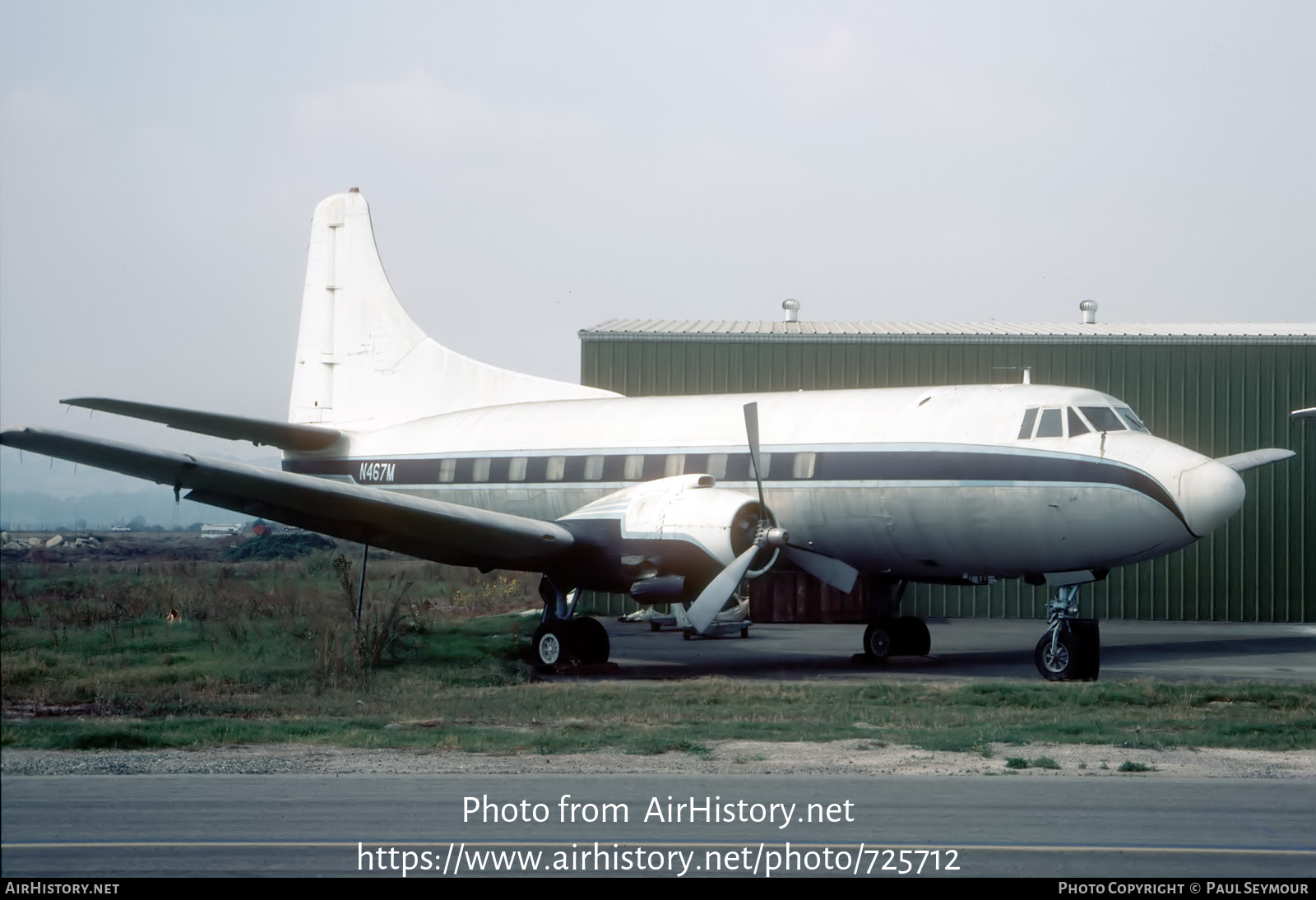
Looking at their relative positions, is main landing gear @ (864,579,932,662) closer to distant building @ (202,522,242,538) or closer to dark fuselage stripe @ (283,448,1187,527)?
dark fuselage stripe @ (283,448,1187,527)

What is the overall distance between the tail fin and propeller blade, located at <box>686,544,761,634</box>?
25.3 ft

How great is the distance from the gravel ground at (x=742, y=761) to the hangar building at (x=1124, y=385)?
54.1 ft

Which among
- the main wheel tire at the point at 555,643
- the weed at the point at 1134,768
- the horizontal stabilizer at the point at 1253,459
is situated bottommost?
the weed at the point at 1134,768

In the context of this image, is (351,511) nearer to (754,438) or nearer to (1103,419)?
(754,438)

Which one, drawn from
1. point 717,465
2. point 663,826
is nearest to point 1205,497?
point 717,465

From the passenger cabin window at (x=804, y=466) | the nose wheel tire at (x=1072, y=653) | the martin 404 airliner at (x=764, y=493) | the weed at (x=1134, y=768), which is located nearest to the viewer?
the weed at (x=1134, y=768)

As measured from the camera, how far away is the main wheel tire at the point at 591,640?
18061mm

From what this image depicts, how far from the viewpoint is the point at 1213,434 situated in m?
28.6

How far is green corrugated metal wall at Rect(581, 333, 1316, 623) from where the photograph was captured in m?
28.1

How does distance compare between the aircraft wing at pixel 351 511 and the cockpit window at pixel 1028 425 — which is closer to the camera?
the aircraft wing at pixel 351 511

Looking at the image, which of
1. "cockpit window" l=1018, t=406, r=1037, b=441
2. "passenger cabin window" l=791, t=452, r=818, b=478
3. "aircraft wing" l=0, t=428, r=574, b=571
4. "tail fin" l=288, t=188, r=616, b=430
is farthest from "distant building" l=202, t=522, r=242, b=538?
"cockpit window" l=1018, t=406, r=1037, b=441

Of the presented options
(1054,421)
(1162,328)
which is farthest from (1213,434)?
(1054,421)

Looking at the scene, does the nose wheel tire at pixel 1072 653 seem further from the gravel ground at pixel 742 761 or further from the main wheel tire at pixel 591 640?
the main wheel tire at pixel 591 640

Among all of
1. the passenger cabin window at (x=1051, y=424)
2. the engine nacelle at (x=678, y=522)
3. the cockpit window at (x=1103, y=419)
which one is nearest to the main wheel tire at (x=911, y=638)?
the engine nacelle at (x=678, y=522)
